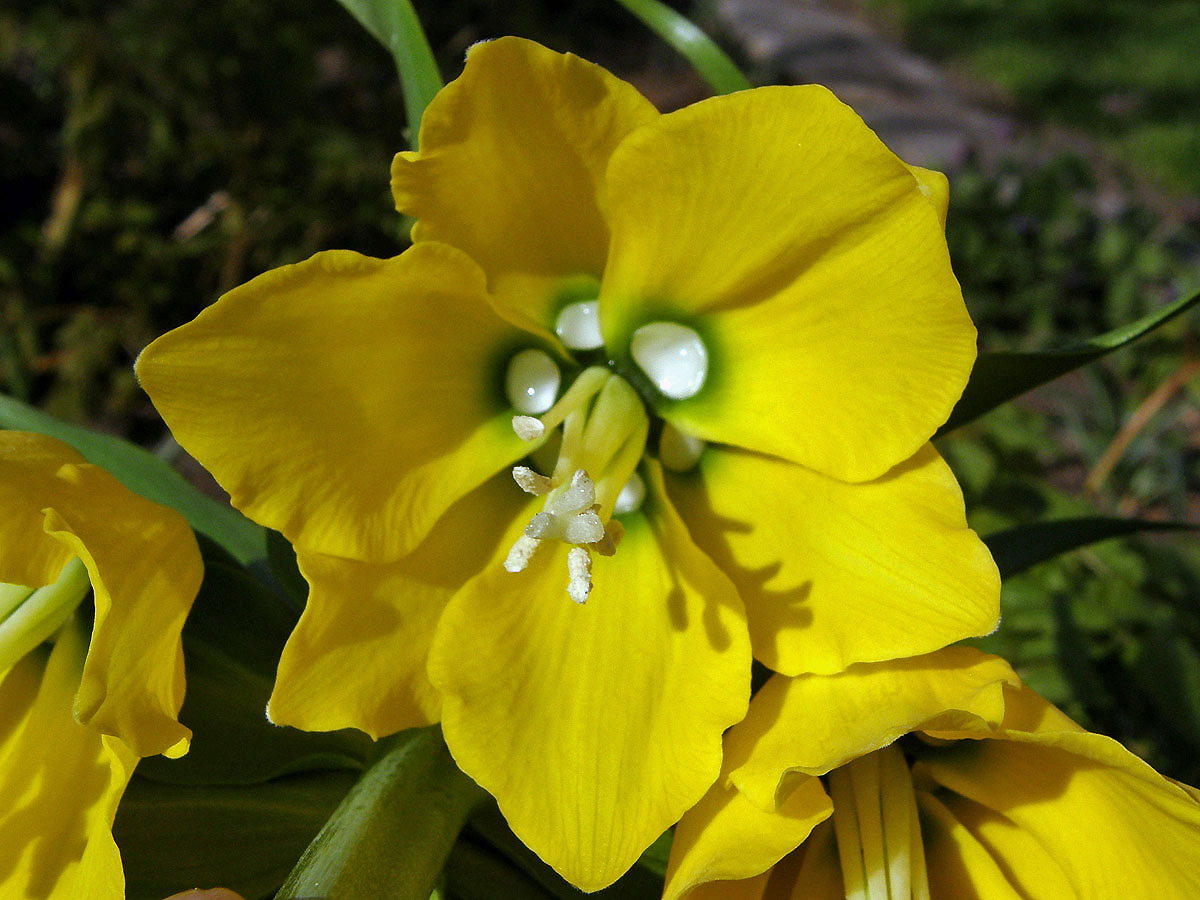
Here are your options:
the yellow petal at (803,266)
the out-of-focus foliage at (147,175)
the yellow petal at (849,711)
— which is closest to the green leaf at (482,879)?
the yellow petal at (849,711)

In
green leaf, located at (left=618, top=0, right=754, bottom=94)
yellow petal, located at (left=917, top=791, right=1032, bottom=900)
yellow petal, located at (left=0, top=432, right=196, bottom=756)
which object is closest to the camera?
yellow petal, located at (left=0, top=432, right=196, bottom=756)

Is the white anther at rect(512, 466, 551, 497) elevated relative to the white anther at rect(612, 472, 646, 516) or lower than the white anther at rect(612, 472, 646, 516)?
elevated

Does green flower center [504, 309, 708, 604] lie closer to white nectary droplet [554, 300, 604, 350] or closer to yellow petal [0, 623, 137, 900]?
white nectary droplet [554, 300, 604, 350]

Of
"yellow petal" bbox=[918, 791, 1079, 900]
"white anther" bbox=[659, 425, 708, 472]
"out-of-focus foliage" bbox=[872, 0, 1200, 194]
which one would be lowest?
"out-of-focus foliage" bbox=[872, 0, 1200, 194]

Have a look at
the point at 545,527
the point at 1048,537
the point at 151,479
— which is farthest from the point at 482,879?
the point at 1048,537

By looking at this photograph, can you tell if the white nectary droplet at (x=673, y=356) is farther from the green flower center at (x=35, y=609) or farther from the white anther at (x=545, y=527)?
the green flower center at (x=35, y=609)

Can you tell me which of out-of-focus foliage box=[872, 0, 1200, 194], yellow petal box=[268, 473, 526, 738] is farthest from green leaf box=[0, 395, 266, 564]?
out-of-focus foliage box=[872, 0, 1200, 194]

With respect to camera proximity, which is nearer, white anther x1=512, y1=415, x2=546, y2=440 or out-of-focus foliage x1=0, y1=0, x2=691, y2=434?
white anther x1=512, y1=415, x2=546, y2=440
